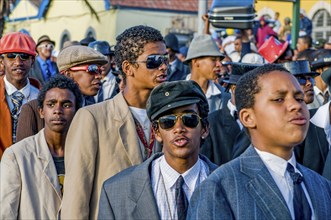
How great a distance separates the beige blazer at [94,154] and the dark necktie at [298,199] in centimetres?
178

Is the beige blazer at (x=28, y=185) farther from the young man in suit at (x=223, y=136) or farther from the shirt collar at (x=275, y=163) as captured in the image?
the shirt collar at (x=275, y=163)

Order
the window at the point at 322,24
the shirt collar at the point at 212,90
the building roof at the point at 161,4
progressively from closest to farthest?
the shirt collar at the point at 212,90 → the window at the point at 322,24 → the building roof at the point at 161,4

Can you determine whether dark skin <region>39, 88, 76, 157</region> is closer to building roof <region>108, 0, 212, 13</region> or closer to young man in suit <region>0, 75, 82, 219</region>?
young man in suit <region>0, 75, 82, 219</region>

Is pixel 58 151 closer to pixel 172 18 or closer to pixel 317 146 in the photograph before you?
pixel 317 146

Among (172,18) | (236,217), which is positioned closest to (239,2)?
(236,217)

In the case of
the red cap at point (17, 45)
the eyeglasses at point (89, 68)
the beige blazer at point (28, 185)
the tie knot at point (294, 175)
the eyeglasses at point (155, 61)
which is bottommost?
the beige blazer at point (28, 185)

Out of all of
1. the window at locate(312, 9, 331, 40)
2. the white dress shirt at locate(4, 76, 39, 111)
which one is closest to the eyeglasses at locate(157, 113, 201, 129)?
the white dress shirt at locate(4, 76, 39, 111)

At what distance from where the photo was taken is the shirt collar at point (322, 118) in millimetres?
7594

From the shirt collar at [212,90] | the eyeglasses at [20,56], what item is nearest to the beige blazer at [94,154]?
the eyeglasses at [20,56]

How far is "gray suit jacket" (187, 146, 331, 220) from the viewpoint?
4207 millimetres

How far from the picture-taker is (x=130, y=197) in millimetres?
5207

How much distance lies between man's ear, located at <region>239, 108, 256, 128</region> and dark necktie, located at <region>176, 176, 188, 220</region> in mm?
821

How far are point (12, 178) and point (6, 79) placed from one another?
9.18ft

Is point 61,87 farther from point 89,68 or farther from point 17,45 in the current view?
point 17,45
